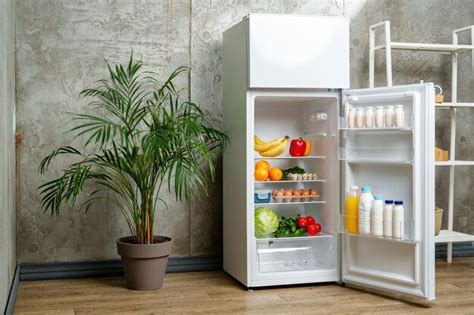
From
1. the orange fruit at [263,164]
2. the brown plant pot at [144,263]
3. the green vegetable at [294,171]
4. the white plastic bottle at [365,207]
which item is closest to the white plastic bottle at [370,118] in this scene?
the white plastic bottle at [365,207]

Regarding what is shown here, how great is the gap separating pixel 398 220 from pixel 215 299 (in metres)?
1.17

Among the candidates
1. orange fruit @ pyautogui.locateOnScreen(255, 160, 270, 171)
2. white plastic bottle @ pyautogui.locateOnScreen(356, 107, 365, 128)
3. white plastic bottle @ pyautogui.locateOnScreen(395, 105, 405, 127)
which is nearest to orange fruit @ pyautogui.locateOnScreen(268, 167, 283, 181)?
orange fruit @ pyautogui.locateOnScreen(255, 160, 270, 171)

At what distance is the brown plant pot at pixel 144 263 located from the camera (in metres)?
3.79

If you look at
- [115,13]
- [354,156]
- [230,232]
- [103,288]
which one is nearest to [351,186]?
→ [354,156]

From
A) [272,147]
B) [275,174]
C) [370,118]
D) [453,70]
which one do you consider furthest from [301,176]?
[453,70]

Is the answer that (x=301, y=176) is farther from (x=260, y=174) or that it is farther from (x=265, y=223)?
(x=265, y=223)

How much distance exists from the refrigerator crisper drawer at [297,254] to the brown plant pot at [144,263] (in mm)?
651

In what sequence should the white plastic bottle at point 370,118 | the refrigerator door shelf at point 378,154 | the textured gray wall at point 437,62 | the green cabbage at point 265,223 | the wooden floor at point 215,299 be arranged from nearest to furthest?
the wooden floor at point 215,299 → the refrigerator door shelf at point 378,154 → the white plastic bottle at point 370,118 → the green cabbage at point 265,223 → the textured gray wall at point 437,62

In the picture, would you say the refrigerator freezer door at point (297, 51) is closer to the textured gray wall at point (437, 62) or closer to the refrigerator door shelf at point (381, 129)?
the refrigerator door shelf at point (381, 129)

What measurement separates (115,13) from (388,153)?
2082 mm

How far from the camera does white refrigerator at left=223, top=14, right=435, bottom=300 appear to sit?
3.51 m

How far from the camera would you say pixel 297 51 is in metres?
3.84

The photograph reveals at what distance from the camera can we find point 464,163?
15.0ft

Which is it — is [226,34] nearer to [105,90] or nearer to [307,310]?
[105,90]
